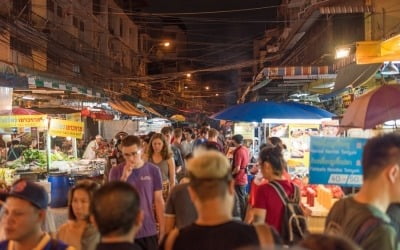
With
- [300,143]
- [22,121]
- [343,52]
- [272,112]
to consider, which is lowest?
[300,143]

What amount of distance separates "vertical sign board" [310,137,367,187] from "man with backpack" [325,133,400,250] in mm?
3111

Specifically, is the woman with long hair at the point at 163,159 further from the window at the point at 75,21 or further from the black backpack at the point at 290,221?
the window at the point at 75,21

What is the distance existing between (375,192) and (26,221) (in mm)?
2010

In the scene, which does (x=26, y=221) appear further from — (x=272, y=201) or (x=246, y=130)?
(x=246, y=130)

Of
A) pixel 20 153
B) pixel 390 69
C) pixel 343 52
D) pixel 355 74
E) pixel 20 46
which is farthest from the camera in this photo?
pixel 20 46

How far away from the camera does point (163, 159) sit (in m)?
7.91

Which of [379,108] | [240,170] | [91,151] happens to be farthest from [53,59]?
[379,108]

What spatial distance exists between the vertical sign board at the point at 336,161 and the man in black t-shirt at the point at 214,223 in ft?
11.3

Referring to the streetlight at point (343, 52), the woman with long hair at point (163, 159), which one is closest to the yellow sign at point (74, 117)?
the streetlight at point (343, 52)

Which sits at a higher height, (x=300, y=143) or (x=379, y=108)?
(x=379, y=108)

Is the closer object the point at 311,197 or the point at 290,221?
the point at 290,221

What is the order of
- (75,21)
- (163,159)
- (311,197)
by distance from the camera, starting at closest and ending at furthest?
(311,197) → (163,159) → (75,21)

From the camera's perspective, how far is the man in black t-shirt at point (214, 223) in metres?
2.73

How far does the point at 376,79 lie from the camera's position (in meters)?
11.1
